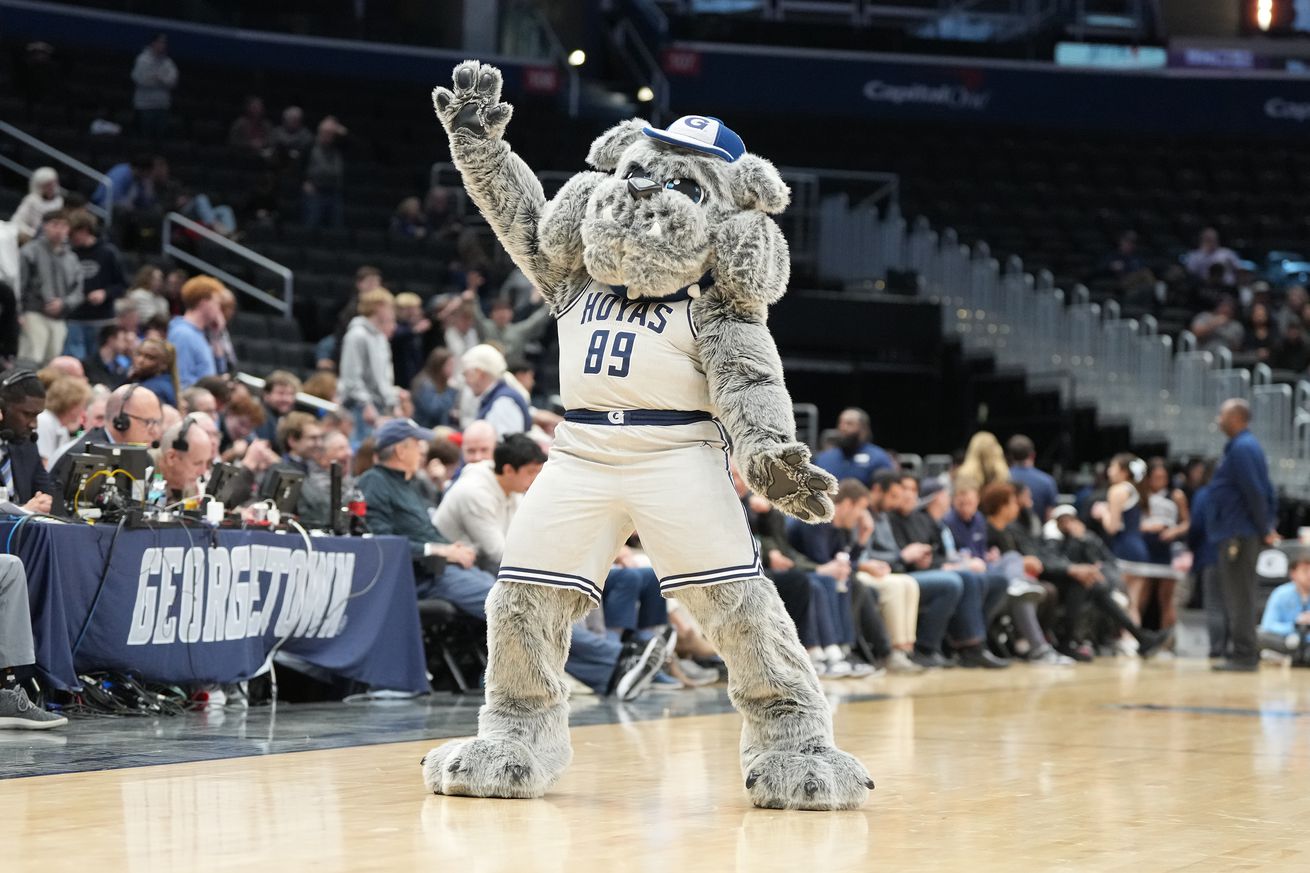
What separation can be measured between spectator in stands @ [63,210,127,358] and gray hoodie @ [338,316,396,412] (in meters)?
1.39

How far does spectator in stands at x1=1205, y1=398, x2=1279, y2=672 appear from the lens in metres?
11.8

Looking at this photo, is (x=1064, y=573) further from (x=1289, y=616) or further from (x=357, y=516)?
(x=357, y=516)

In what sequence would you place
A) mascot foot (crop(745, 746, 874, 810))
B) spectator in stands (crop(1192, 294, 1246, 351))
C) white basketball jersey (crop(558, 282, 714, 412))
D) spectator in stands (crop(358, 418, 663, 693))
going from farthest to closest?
spectator in stands (crop(1192, 294, 1246, 351))
spectator in stands (crop(358, 418, 663, 693))
white basketball jersey (crop(558, 282, 714, 412))
mascot foot (crop(745, 746, 874, 810))

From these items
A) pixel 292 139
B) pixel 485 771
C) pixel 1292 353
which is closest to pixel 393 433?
pixel 485 771

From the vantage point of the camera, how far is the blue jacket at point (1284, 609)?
41.1ft

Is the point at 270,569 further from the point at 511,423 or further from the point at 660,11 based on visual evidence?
the point at 660,11

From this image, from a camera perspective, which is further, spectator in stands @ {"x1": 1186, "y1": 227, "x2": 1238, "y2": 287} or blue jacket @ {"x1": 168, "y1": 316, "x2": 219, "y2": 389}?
spectator in stands @ {"x1": 1186, "y1": 227, "x2": 1238, "y2": 287}

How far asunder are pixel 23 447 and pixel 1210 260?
53.4ft

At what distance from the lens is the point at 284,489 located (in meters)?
7.30

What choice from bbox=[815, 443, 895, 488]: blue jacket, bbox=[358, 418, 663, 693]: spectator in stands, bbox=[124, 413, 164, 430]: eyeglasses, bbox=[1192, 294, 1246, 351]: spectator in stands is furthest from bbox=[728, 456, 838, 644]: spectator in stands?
bbox=[1192, 294, 1246, 351]: spectator in stands

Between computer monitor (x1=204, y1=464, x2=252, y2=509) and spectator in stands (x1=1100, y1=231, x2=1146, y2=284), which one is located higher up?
spectator in stands (x1=1100, y1=231, x2=1146, y2=284)

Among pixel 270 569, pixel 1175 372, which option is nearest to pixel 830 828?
pixel 270 569

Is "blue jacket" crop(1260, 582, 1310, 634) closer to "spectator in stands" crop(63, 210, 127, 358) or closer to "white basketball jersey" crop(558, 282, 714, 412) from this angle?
"spectator in stands" crop(63, 210, 127, 358)

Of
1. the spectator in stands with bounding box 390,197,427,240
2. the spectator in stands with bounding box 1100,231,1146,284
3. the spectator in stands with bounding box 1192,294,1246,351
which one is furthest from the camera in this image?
the spectator in stands with bounding box 1100,231,1146,284
